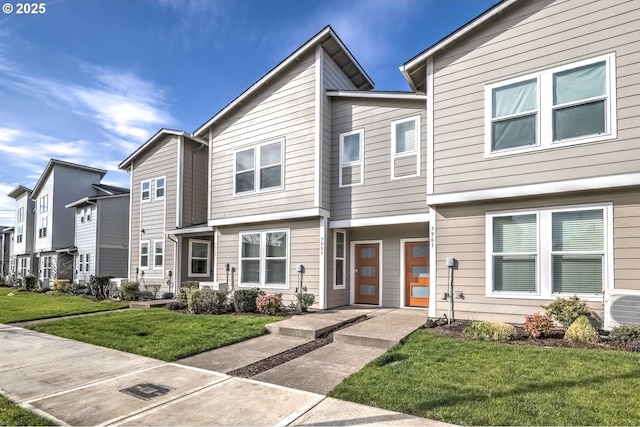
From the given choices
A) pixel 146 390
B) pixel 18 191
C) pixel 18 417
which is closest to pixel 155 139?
pixel 146 390

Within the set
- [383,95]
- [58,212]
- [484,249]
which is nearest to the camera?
[484,249]

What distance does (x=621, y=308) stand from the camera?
623cm

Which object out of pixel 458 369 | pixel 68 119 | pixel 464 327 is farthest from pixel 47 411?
pixel 68 119

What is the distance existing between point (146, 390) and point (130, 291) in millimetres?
11791

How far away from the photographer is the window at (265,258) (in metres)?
11.3

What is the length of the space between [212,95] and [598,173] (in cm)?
1354

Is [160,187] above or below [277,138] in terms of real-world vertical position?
below

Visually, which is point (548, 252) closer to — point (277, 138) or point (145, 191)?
point (277, 138)

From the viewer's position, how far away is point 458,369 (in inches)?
200

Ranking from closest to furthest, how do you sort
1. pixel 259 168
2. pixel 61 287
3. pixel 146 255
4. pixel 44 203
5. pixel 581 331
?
pixel 581 331, pixel 259 168, pixel 146 255, pixel 61 287, pixel 44 203

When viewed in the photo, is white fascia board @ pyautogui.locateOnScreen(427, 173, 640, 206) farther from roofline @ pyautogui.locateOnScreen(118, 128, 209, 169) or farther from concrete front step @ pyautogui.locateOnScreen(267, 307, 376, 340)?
roofline @ pyautogui.locateOnScreen(118, 128, 209, 169)

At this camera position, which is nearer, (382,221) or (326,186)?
(382,221)

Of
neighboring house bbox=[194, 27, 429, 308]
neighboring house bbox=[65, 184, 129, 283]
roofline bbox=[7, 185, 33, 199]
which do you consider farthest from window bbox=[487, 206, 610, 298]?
roofline bbox=[7, 185, 33, 199]

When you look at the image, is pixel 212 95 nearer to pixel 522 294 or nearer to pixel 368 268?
pixel 368 268
